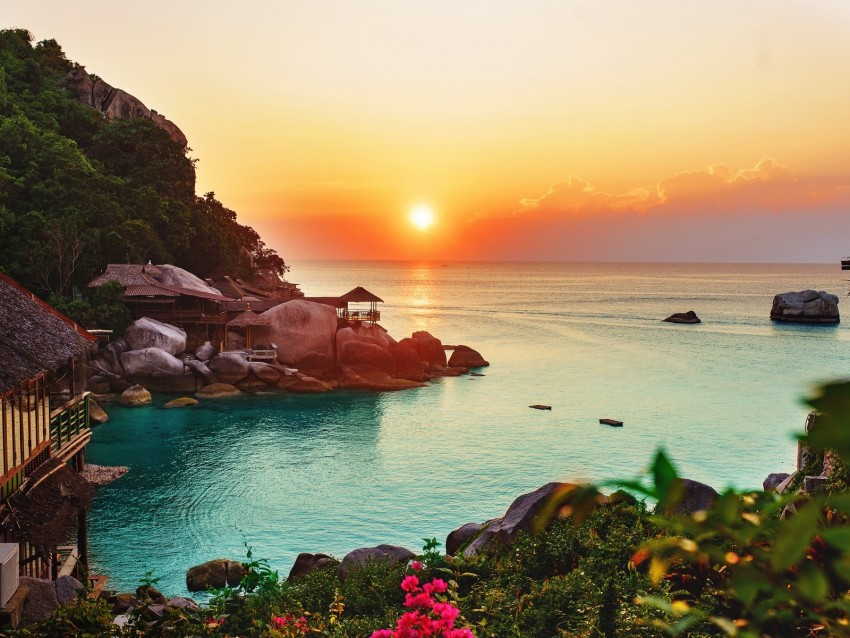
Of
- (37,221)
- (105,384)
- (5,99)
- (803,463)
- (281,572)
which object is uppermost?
(5,99)

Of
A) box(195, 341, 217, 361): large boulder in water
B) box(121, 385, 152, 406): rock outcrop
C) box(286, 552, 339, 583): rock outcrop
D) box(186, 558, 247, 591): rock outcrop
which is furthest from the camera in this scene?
box(195, 341, 217, 361): large boulder in water

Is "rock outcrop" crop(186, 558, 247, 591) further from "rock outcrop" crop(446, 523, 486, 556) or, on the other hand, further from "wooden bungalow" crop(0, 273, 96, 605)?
"rock outcrop" crop(446, 523, 486, 556)

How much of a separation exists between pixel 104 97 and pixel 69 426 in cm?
5443

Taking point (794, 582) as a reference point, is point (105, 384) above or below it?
below

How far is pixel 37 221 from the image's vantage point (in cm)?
4116

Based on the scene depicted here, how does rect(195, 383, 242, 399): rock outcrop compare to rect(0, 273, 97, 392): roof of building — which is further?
rect(195, 383, 242, 399): rock outcrop

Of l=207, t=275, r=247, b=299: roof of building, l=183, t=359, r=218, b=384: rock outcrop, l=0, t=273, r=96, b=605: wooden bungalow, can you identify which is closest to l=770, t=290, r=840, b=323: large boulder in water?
l=207, t=275, r=247, b=299: roof of building

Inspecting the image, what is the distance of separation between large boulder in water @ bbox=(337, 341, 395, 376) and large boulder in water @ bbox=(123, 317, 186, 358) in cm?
984

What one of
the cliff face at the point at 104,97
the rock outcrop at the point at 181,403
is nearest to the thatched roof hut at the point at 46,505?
the rock outcrop at the point at 181,403

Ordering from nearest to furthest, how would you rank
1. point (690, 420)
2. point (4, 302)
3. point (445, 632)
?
point (445, 632) < point (4, 302) < point (690, 420)

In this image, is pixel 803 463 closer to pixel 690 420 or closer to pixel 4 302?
pixel 4 302

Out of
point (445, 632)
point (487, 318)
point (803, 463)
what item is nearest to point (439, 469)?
point (803, 463)

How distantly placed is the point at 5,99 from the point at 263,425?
1287 inches

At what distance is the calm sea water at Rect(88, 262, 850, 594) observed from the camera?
21859 millimetres
